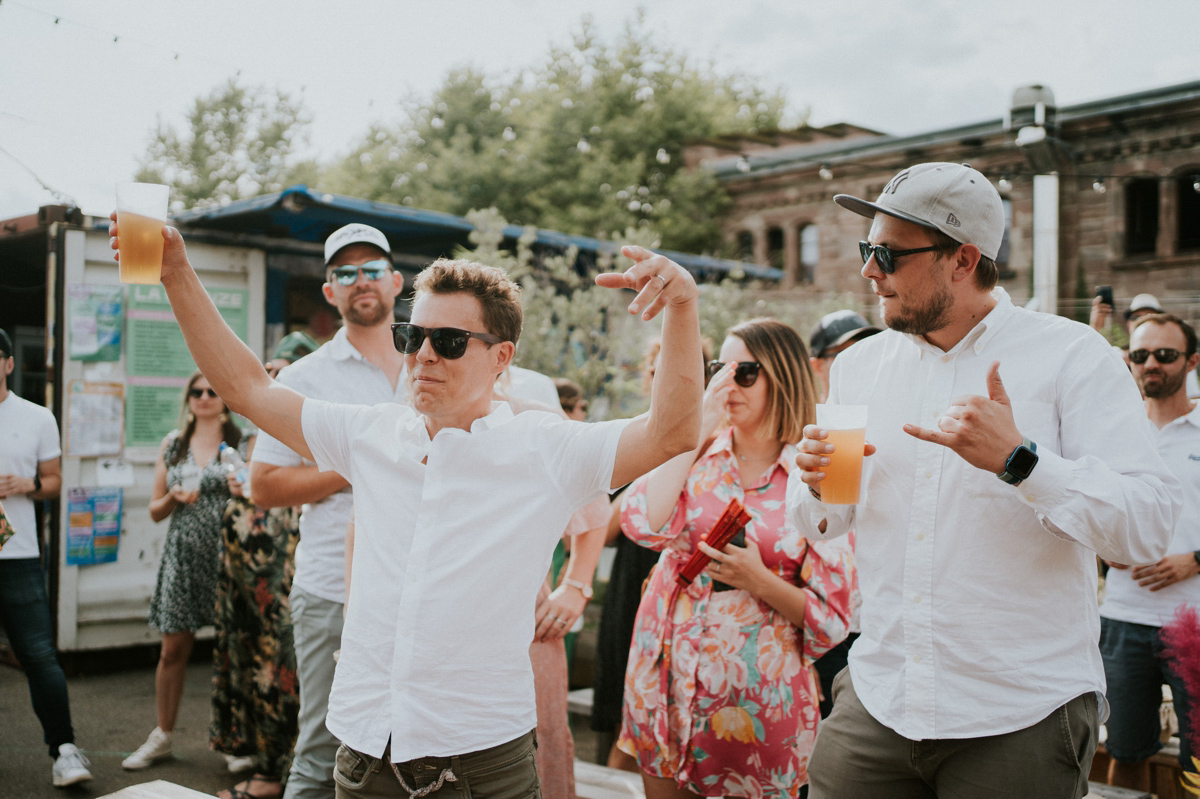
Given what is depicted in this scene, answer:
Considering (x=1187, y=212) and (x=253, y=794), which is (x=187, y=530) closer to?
(x=253, y=794)

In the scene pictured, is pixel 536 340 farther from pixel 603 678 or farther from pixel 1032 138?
pixel 1032 138

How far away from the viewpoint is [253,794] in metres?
4.24

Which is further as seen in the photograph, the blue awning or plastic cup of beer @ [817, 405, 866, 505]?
the blue awning

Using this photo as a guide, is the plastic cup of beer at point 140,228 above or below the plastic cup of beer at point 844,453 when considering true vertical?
above

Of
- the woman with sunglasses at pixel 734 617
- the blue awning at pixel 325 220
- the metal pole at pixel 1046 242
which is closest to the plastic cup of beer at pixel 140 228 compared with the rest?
the woman with sunglasses at pixel 734 617

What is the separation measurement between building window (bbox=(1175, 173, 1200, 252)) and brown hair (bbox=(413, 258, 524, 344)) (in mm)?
17736

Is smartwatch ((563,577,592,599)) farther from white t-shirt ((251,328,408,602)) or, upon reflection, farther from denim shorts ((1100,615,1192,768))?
denim shorts ((1100,615,1192,768))

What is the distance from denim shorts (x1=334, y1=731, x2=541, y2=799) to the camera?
1.86m

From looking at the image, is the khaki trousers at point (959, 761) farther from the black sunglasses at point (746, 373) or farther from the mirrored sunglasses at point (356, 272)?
the mirrored sunglasses at point (356, 272)

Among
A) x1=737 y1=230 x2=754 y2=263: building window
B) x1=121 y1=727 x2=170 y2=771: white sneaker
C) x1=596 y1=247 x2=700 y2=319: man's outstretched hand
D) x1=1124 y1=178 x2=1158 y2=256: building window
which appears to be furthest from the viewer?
x1=737 y1=230 x2=754 y2=263: building window

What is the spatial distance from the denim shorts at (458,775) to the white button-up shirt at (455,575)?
3cm

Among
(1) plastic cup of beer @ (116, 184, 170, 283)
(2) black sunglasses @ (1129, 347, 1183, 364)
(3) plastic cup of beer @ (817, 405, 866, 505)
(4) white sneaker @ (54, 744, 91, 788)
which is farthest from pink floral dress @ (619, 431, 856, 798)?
(4) white sneaker @ (54, 744, 91, 788)

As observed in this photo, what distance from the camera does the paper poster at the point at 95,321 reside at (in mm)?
6305

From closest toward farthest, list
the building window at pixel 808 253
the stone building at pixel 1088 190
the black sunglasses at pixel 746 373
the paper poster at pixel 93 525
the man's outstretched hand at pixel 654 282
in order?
1. the man's outstretched hand at pixel 654 282
2. the black sunglasses at pixel 746 373
3. the paper poster at pixel 93 525
4. the stone building at pixel 1088 190
5. the building window at pixel 808 253
